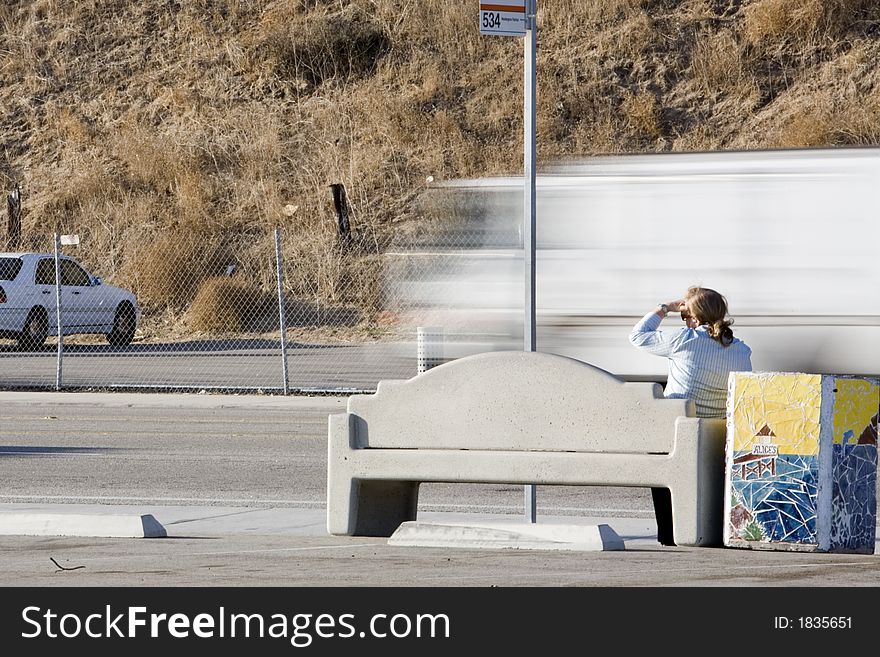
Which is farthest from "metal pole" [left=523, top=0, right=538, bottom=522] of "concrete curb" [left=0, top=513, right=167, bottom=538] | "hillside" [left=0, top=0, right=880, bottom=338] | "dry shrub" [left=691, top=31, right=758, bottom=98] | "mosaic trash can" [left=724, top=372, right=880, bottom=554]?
"dry shrub" [left=691, top=31, right=758, bottom=98]

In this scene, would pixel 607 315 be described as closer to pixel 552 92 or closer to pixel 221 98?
pixel 552 92

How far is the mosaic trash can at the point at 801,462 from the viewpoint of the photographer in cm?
746

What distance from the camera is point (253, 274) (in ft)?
111

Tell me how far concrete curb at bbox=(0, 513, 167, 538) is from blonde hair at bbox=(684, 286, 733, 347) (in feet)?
10.0

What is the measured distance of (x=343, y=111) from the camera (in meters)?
38.2

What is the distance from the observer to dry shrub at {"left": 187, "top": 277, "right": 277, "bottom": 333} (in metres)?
29.8

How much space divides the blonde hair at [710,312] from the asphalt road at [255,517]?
3.76 ft

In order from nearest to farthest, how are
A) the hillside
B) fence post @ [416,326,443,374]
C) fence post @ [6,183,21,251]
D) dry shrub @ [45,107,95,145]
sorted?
fence post @ [416,326,443,374], the hillside, fence post @ [6,183,21,251], dry shrub @ [45,107,95,145]

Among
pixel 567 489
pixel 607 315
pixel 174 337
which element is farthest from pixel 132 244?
pixel 567 489

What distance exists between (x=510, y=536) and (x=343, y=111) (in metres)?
31.0

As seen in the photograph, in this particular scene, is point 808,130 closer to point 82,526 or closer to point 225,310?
point 225,310

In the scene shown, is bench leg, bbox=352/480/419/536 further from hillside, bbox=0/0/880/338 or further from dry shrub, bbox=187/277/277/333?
hillside, bbox=0/0/880/338

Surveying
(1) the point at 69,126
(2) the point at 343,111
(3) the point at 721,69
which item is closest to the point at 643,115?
(3) the point at 721,69

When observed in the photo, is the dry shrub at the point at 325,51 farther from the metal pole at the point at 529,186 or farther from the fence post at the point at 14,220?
the metal pole at the point at 529,186
